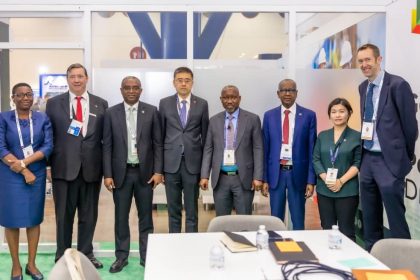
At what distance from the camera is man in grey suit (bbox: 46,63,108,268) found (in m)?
3.63

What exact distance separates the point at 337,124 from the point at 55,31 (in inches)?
145

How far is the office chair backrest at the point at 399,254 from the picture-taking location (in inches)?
80.7

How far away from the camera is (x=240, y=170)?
3621mm

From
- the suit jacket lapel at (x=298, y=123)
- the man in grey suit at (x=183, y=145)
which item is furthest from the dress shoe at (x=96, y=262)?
the suit jacket lapel at (x=298, y=123)

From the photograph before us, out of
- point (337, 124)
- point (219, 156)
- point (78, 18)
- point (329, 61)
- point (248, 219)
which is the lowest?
point (248, 219)

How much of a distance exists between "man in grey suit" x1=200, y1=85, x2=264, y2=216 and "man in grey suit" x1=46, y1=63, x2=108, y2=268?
0.96m

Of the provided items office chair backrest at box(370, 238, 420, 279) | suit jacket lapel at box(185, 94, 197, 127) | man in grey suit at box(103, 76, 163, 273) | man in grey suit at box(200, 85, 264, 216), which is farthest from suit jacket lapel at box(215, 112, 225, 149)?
office chair backrest at box(370, 238, 420, 279)

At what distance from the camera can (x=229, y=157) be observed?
3625mm

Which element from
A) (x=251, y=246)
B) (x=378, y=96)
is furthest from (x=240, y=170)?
(x=251, y=246)

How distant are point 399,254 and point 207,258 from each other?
936mm

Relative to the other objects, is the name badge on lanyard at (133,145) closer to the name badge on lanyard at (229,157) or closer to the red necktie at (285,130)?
the name badge on lanyard at (229,157)

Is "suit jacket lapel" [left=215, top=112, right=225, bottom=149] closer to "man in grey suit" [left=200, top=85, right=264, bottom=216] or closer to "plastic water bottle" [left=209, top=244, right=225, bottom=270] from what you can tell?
"man in grey suit" [left=200, top=85, right=264, bottom=216]

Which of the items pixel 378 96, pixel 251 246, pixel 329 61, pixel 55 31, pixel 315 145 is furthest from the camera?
pixel 55 31
